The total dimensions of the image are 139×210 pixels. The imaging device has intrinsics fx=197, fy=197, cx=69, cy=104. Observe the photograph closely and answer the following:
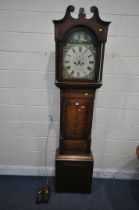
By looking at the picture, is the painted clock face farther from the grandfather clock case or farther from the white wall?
the white wall

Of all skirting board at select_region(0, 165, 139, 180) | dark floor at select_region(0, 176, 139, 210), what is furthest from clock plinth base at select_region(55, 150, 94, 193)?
skirting board at select_region(0, 165, 139, 180)

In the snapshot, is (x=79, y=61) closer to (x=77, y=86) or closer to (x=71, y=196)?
(x=77, y=86)

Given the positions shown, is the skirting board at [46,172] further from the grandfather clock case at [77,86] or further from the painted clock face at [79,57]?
the painted clock face at [79,57]

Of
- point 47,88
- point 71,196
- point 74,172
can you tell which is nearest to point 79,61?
point 47,88

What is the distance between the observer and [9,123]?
2.38m

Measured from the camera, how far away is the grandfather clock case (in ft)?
5.51

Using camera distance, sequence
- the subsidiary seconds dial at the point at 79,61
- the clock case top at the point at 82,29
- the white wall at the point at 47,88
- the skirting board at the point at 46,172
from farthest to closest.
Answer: the skirting board at the point at 46,172 < the white wall at the point at 47,88 < the subsidiary seconds dial at the point at 79,61 < the clock case top at the point at 82,29

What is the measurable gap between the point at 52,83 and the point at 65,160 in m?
0.86

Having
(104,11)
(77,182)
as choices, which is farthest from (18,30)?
(77,182)

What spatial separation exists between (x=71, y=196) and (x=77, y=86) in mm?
1295

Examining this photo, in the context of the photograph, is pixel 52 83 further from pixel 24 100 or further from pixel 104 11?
pixel 104 11

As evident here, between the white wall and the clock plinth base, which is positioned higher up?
the white wall

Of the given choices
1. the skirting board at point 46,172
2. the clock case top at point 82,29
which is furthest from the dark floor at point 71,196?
the clock case top at point 82,29

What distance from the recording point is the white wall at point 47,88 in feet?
6.66
